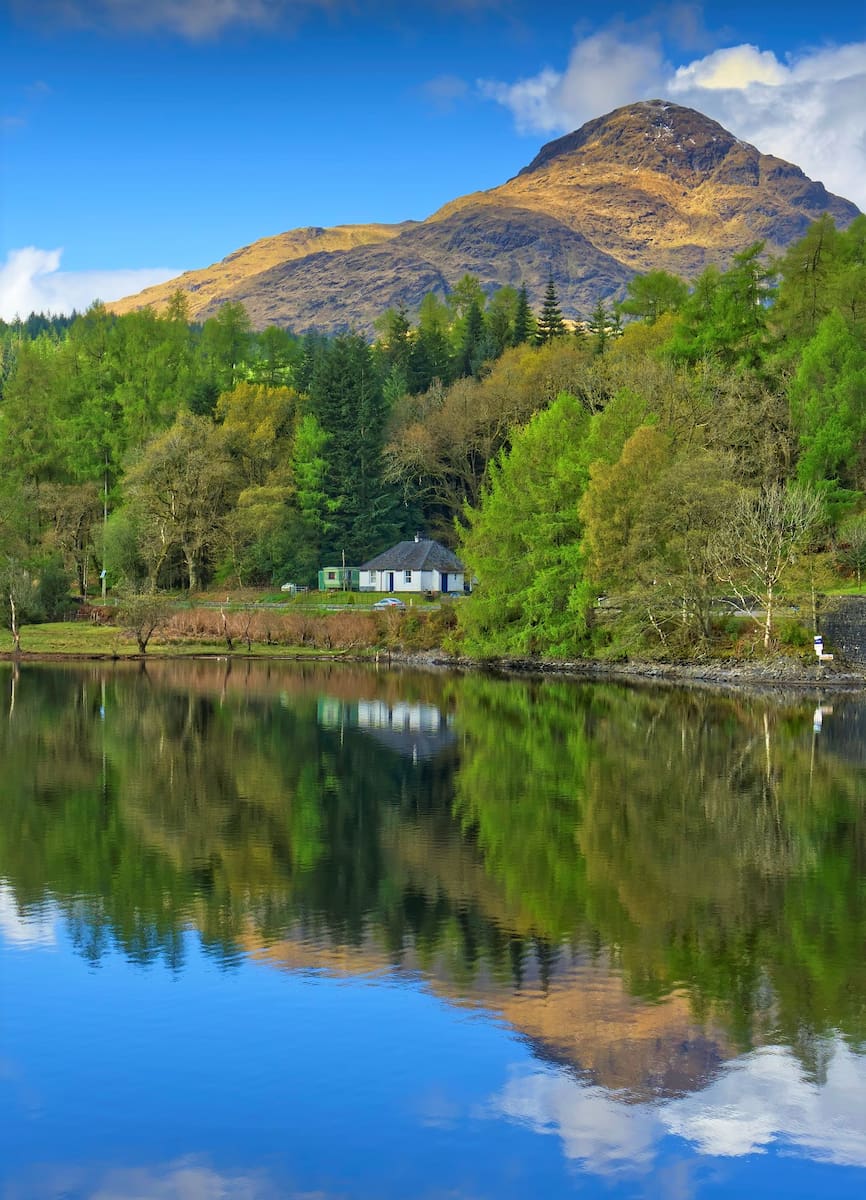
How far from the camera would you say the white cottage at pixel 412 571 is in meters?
99.5

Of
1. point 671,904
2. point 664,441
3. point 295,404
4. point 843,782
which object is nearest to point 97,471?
point 295,404

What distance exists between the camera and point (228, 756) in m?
34.8

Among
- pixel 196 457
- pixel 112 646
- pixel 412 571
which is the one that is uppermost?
pixel 196 457

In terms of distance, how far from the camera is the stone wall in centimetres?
5962

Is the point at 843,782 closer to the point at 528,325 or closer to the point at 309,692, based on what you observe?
the point at 309,692

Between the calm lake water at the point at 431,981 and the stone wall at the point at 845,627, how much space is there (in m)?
28.7

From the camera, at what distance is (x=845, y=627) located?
60406 millimetres

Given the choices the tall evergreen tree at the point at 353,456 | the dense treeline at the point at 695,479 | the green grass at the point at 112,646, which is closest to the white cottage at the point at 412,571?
the tall evergreen tree at the point at 353,456

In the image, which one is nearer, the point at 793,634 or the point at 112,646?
the point at 793,634

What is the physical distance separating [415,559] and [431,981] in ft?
277

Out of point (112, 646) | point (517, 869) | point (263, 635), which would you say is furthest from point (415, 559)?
point (517, 869)

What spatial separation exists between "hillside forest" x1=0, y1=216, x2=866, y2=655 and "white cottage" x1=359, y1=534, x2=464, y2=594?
2940 millimetres

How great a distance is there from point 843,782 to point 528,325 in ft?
326

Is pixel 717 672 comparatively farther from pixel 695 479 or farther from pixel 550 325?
pixel 550 325
